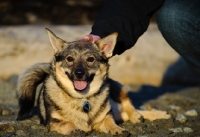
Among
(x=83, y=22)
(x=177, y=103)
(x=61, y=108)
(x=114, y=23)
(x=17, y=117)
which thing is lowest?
(x=83, y=22)

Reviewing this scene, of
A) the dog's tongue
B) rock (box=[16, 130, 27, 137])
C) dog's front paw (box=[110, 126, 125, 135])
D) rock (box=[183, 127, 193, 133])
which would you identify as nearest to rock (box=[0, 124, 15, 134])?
rock (box=[16, 130, 27, 137])

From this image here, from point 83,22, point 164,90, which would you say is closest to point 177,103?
point 164,90

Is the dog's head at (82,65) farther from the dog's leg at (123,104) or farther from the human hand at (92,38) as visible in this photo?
the dog's leg at (123,104)

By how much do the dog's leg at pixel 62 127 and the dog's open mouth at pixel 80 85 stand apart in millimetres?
362

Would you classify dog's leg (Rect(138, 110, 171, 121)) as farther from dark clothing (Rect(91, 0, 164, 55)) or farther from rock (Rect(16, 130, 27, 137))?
rock (Rect(16, 130, 27, 137))

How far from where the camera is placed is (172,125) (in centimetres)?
573

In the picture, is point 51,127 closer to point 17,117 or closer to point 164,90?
point 17,117

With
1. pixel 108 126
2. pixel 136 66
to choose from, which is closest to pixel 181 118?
pixel 108 126

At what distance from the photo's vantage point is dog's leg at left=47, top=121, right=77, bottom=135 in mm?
5008

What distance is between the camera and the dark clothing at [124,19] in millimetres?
5023

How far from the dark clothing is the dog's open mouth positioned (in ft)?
1.71

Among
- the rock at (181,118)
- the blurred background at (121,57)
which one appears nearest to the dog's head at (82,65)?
the rock at (181,118)

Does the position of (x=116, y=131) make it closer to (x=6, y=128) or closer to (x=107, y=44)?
(x=107, y=44)

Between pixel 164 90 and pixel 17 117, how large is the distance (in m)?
3.56
